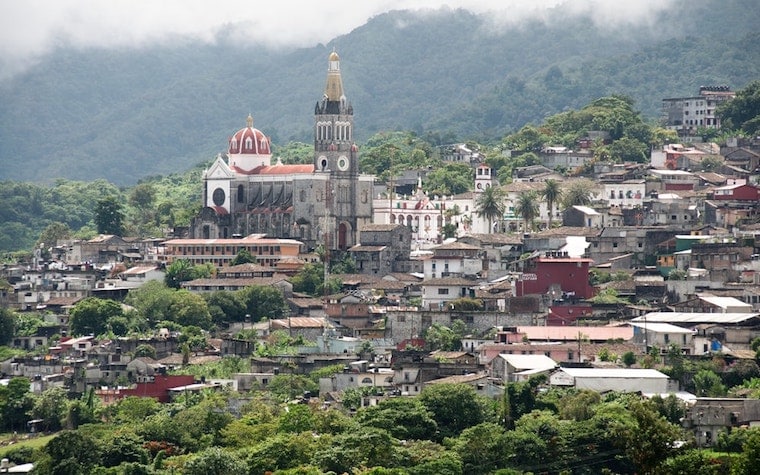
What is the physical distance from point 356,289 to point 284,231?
1309cm

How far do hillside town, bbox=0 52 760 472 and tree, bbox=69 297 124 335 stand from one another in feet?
0.68

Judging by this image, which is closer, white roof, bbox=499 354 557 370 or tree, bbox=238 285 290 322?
white roof, bbox=499 354 557 370

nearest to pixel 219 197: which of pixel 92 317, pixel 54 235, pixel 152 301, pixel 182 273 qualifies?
pixel 182 273

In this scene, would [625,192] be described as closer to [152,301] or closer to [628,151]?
[628,151]

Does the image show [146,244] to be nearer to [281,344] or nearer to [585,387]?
[281,344]

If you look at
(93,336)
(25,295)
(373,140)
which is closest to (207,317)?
(93,336)

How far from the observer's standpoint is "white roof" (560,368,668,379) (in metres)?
74.3

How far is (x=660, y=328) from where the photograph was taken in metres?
79.8

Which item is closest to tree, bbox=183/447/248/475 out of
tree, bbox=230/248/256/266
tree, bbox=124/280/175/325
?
tree, bbox=124/280/175/325

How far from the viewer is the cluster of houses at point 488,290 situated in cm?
7825

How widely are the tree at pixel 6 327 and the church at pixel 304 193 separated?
17051 mm

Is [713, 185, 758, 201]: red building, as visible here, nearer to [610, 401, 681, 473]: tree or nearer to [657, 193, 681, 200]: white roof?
[657, 193, 681, 200]: white roof

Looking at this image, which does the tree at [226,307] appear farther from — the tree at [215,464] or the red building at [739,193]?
the tree at [215,464]

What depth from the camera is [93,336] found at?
302ft
